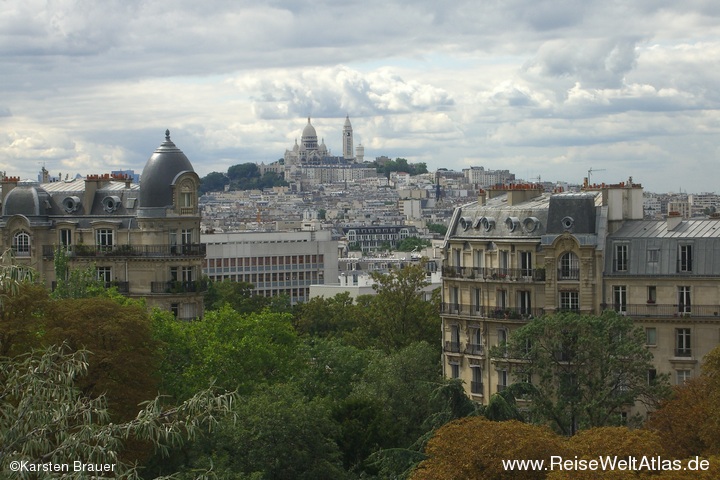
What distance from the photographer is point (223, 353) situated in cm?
6444

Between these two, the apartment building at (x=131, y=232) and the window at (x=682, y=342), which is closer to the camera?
the window at (x=682, y=342)

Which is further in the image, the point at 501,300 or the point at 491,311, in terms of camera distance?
the point at 491,311

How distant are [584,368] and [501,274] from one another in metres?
13.2

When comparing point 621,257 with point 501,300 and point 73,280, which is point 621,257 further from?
point 73,280

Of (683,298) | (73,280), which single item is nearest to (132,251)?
(73,280)

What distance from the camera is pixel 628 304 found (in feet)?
221

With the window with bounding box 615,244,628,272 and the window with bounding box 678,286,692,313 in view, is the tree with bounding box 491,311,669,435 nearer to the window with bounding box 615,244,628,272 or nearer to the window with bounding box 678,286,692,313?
the window with bounding box 678,286,692,313

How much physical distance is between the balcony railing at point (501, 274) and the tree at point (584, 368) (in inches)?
343

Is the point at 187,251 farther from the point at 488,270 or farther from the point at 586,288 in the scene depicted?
the point at 586,288

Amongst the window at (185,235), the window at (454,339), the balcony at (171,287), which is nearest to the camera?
the window at (454,339)

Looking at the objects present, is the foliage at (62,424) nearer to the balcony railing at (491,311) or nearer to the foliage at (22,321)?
the foliage at (22,321)

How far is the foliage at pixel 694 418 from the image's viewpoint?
4972 centimetres

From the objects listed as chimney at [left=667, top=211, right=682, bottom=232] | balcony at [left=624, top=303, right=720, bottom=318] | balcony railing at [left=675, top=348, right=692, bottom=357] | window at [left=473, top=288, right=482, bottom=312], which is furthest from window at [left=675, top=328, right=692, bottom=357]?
window at [left=473, top=288, right=482, bottom=312]

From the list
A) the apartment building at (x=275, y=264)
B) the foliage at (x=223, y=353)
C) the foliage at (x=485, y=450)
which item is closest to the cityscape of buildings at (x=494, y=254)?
the foliage at (x=223, y=353)
